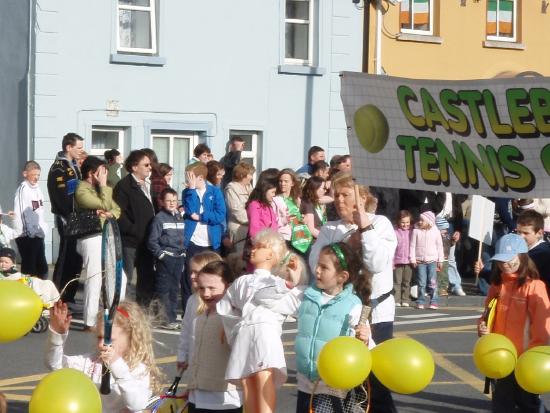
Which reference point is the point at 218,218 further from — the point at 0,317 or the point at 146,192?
the point at 0,317

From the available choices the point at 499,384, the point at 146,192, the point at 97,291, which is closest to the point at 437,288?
the point at 146,192

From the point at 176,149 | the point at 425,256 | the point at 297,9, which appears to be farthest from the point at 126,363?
the point at 297,9

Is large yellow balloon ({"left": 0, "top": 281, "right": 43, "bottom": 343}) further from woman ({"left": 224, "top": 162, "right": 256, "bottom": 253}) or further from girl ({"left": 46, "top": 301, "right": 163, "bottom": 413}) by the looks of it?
woman ({"left": 224, "top": 162, "right": 256, "bottom": 253})

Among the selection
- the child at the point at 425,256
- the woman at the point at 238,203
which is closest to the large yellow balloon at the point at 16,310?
the woman at the point at 238,203

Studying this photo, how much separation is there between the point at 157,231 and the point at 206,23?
10.3 metres

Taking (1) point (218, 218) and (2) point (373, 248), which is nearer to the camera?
(2) point (373, 248)

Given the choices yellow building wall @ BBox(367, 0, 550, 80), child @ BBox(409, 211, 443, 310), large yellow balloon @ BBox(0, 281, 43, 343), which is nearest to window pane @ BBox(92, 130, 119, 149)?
yellow building wall @ BBox(367, 0, 550, 80)

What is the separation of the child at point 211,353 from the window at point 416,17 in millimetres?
20319

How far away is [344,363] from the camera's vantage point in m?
7.06

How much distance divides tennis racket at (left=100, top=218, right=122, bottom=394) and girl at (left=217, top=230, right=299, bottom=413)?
138cm

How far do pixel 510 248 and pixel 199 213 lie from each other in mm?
6662

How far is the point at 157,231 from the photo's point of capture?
14.4 metres

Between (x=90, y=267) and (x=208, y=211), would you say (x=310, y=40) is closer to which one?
(x=208, y=211)

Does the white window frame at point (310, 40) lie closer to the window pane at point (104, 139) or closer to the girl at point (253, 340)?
the window pane at point (104, 139)
